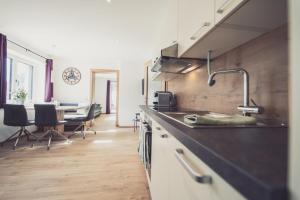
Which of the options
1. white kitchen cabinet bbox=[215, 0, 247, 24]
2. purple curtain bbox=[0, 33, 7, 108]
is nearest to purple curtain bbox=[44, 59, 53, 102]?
purple curtain bbox=[0, 33, 7, 108]

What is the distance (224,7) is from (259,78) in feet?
1.66

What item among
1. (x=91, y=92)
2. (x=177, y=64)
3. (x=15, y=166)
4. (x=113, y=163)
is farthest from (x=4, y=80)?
(x=177, y=64)

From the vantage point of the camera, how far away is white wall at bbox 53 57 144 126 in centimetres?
584

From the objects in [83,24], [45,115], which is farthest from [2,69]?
[83,24]

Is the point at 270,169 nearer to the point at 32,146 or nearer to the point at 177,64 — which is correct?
the point at 177,64

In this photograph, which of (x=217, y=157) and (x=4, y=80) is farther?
(x=4, y=80)

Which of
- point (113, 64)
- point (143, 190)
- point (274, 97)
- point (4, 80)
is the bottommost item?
point (143, 190)

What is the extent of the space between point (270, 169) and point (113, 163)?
2.42 metres

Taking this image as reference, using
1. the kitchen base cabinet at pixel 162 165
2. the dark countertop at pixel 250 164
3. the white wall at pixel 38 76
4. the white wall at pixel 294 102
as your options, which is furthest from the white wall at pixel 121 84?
the white wall at pixel 294 102

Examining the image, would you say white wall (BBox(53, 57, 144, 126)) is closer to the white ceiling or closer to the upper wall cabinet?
the white ceiling

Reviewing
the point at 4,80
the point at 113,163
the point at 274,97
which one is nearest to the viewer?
the point at 274,97

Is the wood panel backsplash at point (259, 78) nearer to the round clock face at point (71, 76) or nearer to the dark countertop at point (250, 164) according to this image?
the dark countertop at point (250, 164)

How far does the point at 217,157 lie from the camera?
415 mm

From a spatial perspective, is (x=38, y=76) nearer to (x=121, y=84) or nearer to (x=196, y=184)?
(x=121, y=84)
